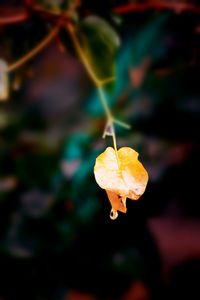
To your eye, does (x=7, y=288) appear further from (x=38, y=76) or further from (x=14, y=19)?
(x=38, y=76)

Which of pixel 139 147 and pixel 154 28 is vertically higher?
pixel 154 28

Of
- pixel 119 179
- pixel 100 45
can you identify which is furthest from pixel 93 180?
pixel 119 179

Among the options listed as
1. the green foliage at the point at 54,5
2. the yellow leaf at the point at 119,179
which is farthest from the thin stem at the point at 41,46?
the yellow leaf at the point at 119,179

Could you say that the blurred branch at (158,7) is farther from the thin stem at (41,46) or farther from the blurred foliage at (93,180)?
the thin stem at (41,46)

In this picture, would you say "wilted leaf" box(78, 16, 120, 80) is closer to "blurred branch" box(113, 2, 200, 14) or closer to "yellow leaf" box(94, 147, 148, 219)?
"blurred branch" box(113, 2, 200, 14)

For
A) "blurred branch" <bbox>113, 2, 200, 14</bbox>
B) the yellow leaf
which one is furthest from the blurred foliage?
the yellow leaf

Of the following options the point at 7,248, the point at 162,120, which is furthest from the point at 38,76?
the point at 7,248

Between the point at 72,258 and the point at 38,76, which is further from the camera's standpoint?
the point at 38,76
